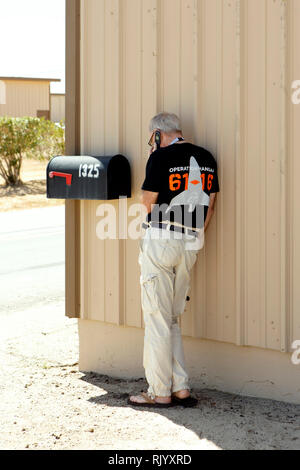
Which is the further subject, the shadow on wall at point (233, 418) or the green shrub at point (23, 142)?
the green shrub at point (23, 142)

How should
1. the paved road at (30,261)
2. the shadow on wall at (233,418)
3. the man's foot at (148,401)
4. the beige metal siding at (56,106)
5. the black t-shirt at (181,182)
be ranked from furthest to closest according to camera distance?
the beige metal siding at (56,106) → the paved road at (30,261) → the man's foot at (148,401) → the black t-shirt at (181,182) → the shadow on wall at (233,418)

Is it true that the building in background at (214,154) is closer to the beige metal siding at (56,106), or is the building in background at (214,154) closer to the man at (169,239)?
the man at (169,239)

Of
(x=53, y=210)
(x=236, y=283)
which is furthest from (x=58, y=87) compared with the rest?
(x=236, y=283)

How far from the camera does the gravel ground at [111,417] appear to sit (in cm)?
421

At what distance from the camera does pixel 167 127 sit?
4.90 m

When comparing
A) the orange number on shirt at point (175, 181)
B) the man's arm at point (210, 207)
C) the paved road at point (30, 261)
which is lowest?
the paved road at point (30, 261)

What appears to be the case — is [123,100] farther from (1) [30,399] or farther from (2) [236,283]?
(1) [30,399]

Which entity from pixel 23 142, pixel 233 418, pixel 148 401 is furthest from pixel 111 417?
pixel 23 142

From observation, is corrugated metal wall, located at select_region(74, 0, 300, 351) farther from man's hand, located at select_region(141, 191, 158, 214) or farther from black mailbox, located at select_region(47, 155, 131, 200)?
man's hand, located at select_region(141, 191, 158, 214)

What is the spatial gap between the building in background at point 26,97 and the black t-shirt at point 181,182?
1342 inches

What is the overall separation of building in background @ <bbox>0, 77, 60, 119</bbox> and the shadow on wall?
Answer: 34.1 meters

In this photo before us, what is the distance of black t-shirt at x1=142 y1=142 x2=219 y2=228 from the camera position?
4766mm

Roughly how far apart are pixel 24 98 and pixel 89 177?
33966mm

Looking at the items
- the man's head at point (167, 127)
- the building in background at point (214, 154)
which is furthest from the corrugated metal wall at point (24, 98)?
the man's head at point (167, 127)
